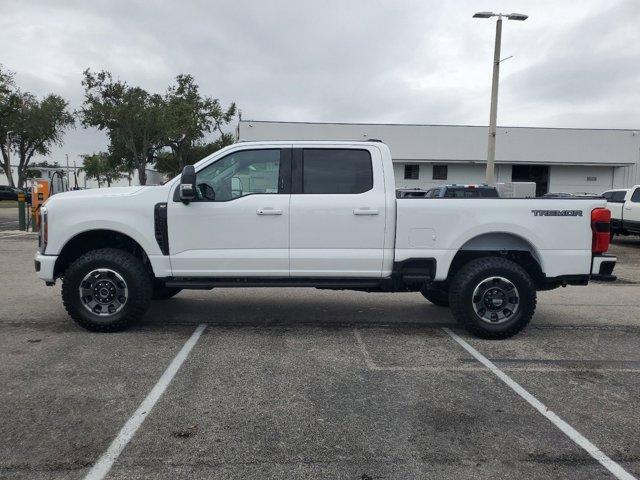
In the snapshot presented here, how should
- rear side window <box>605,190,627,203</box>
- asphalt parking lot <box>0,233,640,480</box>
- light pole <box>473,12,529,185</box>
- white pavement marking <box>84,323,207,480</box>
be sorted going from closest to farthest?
white pavement marking <box>84,323,207,480</box>
asphalt parking lot <box>0,233,640,480</box>
light pole <box>473,12,529,185</box>
rear side window <box>605,190,627,203</box>

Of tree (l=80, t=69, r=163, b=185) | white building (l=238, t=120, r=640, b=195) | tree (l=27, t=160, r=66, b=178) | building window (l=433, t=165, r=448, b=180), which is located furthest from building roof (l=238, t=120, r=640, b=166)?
tree (l=27, t=160, r=66, b=178)

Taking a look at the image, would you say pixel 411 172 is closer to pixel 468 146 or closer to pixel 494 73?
pixel 468 146

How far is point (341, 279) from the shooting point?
18.9 feet

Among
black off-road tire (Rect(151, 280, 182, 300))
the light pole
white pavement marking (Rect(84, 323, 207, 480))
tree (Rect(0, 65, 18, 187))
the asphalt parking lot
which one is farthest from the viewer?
tree (Rect(0, 65, 18, 187))

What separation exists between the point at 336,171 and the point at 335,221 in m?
0.59

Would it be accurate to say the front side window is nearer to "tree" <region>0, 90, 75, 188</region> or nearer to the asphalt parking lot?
the asphalt parking lot

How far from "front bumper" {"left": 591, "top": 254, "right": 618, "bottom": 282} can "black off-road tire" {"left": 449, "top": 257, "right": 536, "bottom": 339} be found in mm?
690

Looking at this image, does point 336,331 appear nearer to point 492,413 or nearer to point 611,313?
point 492,413

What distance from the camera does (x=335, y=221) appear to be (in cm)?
564

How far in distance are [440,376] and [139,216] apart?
138 inches

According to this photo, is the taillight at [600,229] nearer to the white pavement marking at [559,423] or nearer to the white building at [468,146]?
the white pavement marking at [559,423]

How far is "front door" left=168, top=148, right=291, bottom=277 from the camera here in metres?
5.62

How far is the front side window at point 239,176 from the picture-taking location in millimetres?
5684

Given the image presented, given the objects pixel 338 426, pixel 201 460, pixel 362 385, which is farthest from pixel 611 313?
pixel 201 460
